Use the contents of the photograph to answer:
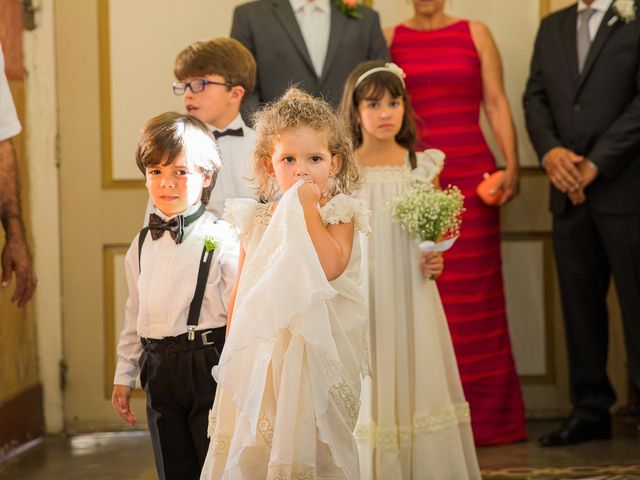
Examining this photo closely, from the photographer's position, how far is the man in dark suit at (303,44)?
440 cm

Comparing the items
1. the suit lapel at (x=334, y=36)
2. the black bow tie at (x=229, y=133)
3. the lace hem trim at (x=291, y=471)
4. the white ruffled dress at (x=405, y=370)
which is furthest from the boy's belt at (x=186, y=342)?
the suit lapel at (x=334, y=36)

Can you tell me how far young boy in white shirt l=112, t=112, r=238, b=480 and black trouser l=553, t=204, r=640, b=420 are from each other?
6.74 ft

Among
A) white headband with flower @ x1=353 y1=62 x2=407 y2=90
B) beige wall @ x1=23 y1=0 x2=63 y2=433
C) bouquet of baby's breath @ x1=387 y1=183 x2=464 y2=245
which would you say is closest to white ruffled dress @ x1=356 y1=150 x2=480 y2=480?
bouquet of baby's breath @ x1=387 y1=183 x2=464 y2=245

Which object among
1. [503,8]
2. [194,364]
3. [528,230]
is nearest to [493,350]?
[528,230]

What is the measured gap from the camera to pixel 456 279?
183 inches

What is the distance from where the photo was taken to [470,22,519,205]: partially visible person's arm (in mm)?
4691

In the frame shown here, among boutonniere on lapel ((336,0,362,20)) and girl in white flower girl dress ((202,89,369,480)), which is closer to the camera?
girl in white flower girl dress ((202,89,369,480))

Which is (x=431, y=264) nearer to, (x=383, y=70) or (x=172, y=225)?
(x=383, y=70)

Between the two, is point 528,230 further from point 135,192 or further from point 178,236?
point 178,236

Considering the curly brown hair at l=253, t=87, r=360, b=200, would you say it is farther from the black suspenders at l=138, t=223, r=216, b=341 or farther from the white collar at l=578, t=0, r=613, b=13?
the white collar at l=578, t=0, r=613, b=13

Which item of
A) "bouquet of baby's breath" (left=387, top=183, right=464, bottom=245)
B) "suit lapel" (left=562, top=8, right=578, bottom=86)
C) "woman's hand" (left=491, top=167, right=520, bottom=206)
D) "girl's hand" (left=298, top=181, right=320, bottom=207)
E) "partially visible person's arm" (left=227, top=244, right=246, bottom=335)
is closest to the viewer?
"girl's hand" (left=298, top=181, right=320, bottom=207)

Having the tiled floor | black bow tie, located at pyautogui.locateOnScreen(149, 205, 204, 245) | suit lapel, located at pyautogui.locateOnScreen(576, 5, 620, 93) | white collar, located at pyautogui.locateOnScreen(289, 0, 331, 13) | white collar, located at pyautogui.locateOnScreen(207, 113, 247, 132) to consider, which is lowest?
the tiled floor

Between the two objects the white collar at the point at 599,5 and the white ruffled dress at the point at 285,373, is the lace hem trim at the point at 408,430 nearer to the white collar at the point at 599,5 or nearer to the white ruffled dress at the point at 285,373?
the white ruffled dress at the point at 285,373

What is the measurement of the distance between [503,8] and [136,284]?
2.70 metres
